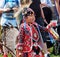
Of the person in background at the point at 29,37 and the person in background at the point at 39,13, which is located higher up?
the person in background at the point at 39,13

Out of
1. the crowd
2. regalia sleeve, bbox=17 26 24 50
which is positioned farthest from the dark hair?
regalia sleeve, bbox=17 26 24 50

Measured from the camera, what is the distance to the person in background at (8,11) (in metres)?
2.07

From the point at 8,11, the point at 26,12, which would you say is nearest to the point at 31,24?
the point at 26,12

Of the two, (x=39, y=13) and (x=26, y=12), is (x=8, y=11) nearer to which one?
(x=26, y=12)

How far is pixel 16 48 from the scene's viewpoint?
207cm

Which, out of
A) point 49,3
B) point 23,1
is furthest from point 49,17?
point 23,1

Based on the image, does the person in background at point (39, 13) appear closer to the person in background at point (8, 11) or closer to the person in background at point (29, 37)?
the person in background at point (29, 37)

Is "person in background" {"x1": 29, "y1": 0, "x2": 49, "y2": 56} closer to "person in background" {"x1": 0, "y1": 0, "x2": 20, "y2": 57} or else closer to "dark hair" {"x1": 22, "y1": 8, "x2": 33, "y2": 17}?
"dark hair" {"x1": 22, "y1": 8, "x2": 33, "y2": 17}

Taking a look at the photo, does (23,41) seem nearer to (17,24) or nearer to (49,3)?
(17,24)

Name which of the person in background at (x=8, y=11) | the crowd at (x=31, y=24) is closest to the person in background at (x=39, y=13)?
the crowd at (x=31, y=24)

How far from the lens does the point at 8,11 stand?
6.82ft

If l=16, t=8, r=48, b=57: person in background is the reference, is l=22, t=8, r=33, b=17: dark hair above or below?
above

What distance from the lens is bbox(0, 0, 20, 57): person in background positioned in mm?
2068

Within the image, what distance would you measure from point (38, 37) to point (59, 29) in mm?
175
